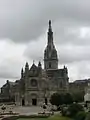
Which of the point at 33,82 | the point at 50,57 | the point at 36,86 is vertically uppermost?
the point at 50,57

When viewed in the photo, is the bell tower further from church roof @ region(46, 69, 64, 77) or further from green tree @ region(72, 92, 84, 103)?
green tree @ region(72, 92, 84, 103)

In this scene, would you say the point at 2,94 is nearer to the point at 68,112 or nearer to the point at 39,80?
the point at 39,80

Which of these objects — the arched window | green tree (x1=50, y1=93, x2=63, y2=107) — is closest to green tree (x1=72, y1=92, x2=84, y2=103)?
the arched window

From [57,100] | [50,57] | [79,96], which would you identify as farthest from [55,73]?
[57,100]

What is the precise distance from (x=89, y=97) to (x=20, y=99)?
5059 cm

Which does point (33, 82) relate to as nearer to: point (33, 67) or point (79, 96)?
point (33, 67)

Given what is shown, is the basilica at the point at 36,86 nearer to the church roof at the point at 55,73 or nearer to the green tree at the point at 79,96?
the church roof at the point at 55,73

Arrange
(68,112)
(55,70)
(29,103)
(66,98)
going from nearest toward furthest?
(68,112)
(66,98)
(29,103)
(55,70)

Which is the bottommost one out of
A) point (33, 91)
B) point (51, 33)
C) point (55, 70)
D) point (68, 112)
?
point (68, 112)

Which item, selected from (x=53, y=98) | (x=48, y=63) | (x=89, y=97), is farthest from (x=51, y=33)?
(x=89, y=97)

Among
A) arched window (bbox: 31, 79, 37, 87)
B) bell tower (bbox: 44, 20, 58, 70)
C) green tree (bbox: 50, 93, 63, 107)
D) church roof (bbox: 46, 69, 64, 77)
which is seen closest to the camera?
green tree (bbox: 50, 93, 63, 107)

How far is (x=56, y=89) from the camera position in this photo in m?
114

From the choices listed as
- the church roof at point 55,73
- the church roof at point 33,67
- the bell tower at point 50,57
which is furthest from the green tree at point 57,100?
the bell tower at point 50,57

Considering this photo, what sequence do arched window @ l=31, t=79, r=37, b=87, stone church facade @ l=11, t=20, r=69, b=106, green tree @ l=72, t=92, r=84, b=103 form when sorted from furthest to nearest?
arched window @ l=31, t=79, r=37, b=87 → stone church facade @ l=11, t=20, r=69, b=106 → green tree @ l=72, t=92, r=84, b=103
